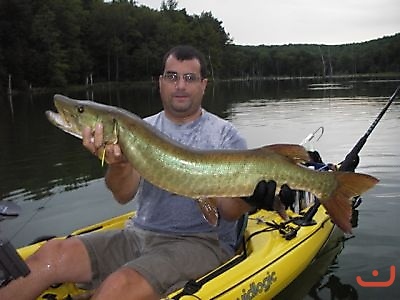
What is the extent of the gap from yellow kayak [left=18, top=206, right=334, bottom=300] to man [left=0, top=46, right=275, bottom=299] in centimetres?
13

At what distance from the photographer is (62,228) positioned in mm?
6879

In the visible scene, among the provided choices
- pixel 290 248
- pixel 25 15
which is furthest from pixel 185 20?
pixel 290 248

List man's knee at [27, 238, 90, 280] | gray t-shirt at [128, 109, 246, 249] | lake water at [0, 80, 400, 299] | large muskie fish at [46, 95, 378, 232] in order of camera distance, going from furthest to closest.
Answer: lake water at [0, 80, 400, 299] < gray t-shirt at [128, 109, 246, 249] < man's knee at [27, 238, 90, 280] < large muskie fish at [46, 95, 378, 232]

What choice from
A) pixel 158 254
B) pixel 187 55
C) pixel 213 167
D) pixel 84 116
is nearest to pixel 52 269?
pixel 158 254

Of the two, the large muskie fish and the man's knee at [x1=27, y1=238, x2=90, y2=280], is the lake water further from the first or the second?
the large muskie fish

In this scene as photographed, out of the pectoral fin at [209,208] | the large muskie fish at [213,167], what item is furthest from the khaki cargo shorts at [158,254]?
the large muskie fish at [213,167]

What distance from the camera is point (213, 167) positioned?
10.1 ft

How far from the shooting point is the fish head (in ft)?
9.77

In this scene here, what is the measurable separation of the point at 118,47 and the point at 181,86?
69319 mm

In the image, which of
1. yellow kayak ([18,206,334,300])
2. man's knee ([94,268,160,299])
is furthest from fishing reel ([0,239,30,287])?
yellow kayak ([18,206,334,300])

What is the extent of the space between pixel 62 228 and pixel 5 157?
641 centimetres

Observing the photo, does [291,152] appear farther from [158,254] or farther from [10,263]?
[10,263]

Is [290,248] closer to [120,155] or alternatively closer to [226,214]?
[226,214]

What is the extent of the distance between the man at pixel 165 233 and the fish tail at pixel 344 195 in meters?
0.48
